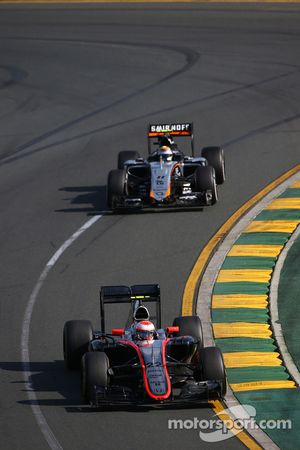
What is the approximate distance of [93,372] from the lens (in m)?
20.0

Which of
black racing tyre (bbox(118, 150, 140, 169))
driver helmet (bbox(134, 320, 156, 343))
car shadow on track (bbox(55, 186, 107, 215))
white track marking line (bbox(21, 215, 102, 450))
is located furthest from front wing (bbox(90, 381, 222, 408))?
black racing tyre (bbox(118, 150, 140, 169))

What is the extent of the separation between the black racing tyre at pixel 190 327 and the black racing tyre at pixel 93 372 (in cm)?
178

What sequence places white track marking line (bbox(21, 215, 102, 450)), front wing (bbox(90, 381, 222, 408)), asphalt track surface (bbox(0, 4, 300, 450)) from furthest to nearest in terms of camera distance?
1. asphalt track surface (bbox(0, 4, 300, 450))
2. front wing (bbox(90, 381, 222, 408))
3. white track marking line (bbox(21, 215, 102, 450))

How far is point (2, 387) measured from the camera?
2138 cm

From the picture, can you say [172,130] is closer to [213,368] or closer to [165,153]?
[165,153]

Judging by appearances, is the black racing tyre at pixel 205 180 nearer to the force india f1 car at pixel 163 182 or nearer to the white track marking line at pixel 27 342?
the force india f1 car at pixel 163 182

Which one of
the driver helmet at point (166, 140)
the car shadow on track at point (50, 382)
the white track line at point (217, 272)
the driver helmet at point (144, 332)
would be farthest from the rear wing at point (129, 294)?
the driver helmet at point (166, 140)

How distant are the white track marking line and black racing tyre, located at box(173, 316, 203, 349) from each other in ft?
8.83

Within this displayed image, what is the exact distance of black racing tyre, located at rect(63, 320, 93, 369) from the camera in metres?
21.5

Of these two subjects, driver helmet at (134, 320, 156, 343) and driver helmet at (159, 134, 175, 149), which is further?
driver helmet at (159, 134, 175, 149)

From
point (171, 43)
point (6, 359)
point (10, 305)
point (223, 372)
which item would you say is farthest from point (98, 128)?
point (223, 372)

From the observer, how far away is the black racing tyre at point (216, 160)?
3278cm

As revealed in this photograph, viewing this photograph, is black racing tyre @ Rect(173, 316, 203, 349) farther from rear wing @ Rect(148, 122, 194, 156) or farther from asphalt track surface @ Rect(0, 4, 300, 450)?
rear wing @ Rect(148, 122, 194, 156)

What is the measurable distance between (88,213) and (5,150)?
7.44 m
